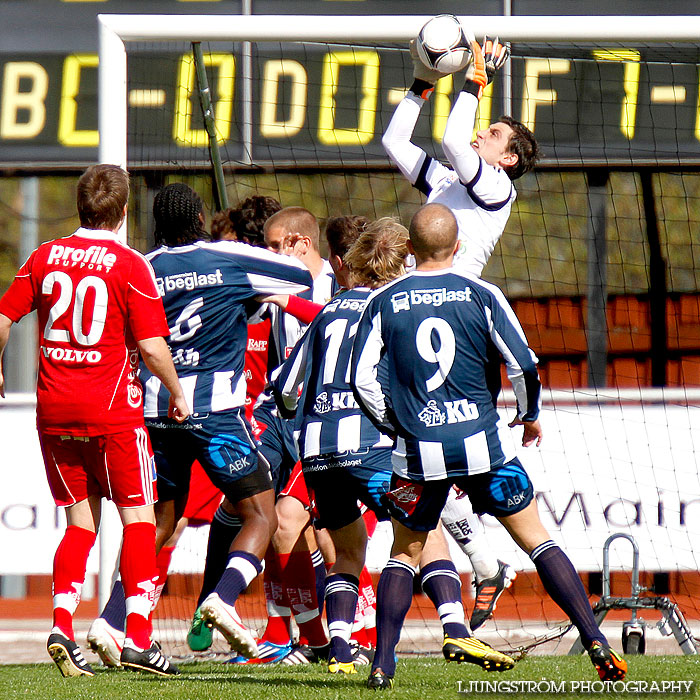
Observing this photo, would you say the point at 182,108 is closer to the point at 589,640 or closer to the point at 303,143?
the point at 303,143

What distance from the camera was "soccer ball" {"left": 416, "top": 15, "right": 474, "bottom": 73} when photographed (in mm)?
4922

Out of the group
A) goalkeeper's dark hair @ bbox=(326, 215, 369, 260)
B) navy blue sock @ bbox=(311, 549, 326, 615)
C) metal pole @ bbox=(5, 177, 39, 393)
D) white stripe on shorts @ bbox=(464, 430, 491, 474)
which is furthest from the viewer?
metal pole @ bbox=(5, 177, 39, 393)

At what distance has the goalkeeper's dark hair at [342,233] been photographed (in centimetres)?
504

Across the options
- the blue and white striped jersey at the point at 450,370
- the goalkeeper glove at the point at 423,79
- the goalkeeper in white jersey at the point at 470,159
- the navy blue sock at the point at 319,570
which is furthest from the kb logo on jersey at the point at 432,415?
the navy blue sock at the point at 319,570

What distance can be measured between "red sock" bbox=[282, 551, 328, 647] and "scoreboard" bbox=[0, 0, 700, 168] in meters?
3.44

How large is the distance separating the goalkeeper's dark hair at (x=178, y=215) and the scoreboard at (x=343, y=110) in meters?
3.04

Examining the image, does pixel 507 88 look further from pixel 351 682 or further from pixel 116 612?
pixel 351 682

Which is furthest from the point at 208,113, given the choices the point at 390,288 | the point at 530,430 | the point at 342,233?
the point at 530,430

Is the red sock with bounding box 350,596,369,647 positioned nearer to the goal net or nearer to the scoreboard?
the goal net

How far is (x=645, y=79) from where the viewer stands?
8.09 m

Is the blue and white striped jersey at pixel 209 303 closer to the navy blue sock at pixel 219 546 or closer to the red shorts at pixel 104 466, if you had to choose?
the red shorts at pixel 104 466

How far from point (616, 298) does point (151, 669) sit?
5.23 m

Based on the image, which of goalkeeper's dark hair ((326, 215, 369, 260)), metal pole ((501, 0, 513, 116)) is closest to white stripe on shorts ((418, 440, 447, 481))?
goalkeeper's dark hair ((326, 215, 369, 260))

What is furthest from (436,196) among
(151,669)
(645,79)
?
(645,79)
